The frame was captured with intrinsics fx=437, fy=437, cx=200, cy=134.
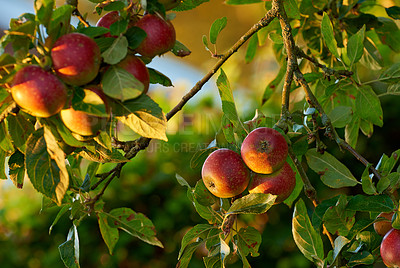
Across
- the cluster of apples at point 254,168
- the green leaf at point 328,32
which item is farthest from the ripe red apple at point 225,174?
the green leaf at point 328,32

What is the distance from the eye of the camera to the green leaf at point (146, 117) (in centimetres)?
61

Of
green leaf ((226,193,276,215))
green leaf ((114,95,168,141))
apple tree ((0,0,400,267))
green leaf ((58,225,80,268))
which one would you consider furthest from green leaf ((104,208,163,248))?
green leaf ((114,95,168,141))

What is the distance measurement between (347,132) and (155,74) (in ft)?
1.99

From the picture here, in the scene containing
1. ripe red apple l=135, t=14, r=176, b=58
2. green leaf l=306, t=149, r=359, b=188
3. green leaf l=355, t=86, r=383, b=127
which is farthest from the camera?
green leaf l=355, t=86, r=383, b=127

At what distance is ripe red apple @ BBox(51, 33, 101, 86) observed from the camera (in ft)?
1.81

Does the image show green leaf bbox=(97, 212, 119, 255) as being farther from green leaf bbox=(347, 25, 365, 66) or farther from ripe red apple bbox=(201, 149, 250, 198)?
green leaf bbox=(347, 25, 365, 66)

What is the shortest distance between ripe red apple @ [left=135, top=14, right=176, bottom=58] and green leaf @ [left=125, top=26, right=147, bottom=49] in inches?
0.9

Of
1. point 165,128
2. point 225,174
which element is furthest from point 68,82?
point 225,174

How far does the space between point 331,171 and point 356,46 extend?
27 centimetres

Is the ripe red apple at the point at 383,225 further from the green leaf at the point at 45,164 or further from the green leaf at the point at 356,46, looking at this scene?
the green leaf at the point at 45,164

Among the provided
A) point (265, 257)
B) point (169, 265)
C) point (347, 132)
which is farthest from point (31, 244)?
point (347, 132)

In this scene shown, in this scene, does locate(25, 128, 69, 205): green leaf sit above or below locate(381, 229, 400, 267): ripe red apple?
above

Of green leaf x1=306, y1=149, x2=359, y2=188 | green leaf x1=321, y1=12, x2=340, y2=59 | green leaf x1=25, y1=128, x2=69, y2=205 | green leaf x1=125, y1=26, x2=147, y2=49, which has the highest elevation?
green leaf x1=125, y1=26, x2=147, y2=49

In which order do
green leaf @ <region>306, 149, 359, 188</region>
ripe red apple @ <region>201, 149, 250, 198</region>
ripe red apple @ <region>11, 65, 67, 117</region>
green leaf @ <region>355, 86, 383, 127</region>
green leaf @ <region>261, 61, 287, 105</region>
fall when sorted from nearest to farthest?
ripe red apple @ <region>11, 65, 67, 117</region> < ripe red apple @ <region>201, 149, 250, 198</region> < green leaf @ <region>306, 149, 359, 188</region> < green leaf @ <region>355, 86, 383, 127</region> < green leaf @ <region>261, 61, 287, 105</region>
